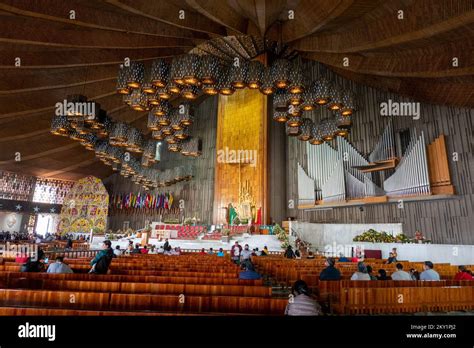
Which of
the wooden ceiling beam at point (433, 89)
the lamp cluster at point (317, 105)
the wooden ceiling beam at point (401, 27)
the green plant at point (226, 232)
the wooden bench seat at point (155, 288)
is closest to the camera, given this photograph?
the wooden bench seat at point (155, 288)

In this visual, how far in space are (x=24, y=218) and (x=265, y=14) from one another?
23.9 m

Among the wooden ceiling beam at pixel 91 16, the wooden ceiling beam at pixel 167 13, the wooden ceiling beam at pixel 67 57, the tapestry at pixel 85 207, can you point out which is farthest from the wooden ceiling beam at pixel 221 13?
the tapestry at pixel 85 207

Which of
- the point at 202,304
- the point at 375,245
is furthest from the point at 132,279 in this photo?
the point at 375,245

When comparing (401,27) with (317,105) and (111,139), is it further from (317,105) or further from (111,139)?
(111,139)

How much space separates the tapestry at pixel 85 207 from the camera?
2466 cm

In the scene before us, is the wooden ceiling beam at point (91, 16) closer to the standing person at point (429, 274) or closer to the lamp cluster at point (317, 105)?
the lamp cluster at point (317, 105)

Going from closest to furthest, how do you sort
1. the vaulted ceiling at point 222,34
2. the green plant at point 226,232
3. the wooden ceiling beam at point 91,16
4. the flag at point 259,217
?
the wooden ceiling beam at point 91,16 → the vaulted ceiling at point 222,34 → the green plant at point 226,232 → the flag at point 259,217

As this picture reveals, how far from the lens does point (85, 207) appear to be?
82.5 ft

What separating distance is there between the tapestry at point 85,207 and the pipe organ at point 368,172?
1824 centimetres

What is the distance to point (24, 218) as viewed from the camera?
2248cm

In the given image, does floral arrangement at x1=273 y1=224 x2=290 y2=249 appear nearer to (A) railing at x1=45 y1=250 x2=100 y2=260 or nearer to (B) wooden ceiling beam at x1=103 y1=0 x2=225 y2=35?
(A) railing at x1=45 y1=250 x2=100 y2=260
